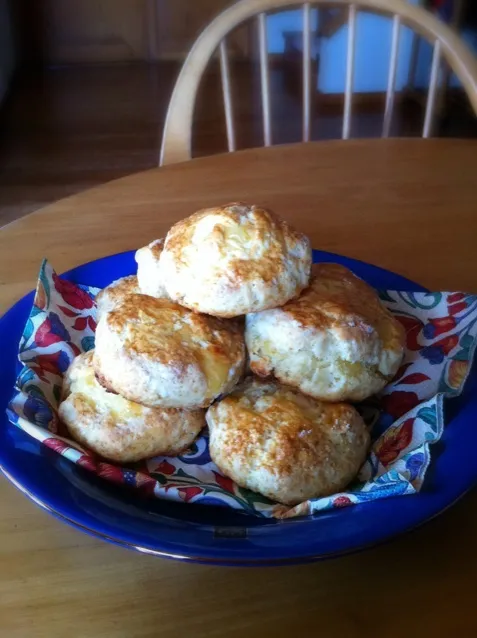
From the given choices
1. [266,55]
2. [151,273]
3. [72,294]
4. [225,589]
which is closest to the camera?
[225,589]

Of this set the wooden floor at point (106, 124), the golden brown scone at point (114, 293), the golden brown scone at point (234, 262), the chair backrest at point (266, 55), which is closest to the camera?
the golden brown scone at point (234, 262)

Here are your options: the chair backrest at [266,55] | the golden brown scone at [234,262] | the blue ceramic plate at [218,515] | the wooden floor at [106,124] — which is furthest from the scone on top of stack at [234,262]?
the wooden floor at [106,124]

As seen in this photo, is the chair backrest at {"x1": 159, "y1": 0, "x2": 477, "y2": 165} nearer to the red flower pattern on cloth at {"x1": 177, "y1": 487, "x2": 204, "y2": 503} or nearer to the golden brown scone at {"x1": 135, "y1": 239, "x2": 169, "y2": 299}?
the golden brown scone at {"x1": 135, "y1": 239, "x2": 169, "y2": 299}

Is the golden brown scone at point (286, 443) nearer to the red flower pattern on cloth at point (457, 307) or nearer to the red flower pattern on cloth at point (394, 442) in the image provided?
the red flower pattern on cloth at point (394, 442)

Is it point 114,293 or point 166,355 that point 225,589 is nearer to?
point 166,355

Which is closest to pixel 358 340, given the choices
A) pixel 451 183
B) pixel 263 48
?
pixel 451 183

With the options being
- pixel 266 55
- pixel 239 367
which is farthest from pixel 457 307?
pixel 266 55
